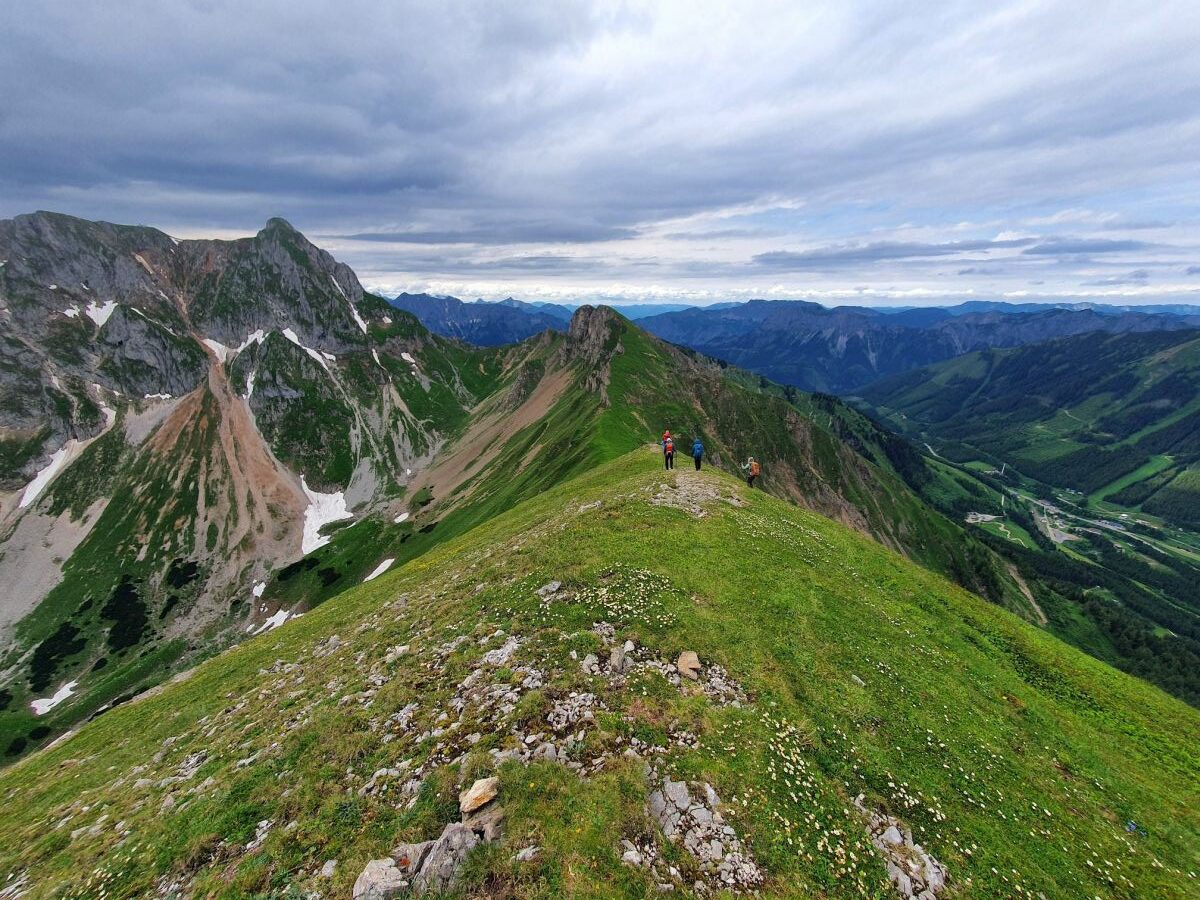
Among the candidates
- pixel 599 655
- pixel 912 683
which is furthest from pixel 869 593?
pixel 599 655

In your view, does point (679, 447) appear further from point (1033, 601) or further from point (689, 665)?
point (1033, 601)

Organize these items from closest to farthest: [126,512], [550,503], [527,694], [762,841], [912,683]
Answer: [762,841], [527,694], [912,683], [550,503], [126,512]

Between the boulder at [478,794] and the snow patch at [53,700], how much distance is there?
18168 centimetres

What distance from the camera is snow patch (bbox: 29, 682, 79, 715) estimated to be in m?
126

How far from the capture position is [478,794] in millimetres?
12953

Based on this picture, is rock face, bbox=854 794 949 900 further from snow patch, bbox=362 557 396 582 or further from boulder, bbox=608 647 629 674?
snow patch, bbox=362 557 396 582

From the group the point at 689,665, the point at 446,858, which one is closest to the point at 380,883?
the point at 446,858

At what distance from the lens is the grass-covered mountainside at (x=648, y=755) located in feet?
41.3

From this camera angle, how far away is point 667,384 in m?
166

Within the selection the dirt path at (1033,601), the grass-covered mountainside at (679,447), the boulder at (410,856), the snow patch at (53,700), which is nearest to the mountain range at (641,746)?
the boulder at (410,856)

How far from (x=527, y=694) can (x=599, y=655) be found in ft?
10.3

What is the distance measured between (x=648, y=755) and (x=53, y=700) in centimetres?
19021

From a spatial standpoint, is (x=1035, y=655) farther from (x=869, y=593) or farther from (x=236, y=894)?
(x=236, y=894)

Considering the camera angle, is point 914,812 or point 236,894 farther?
point 914,812
